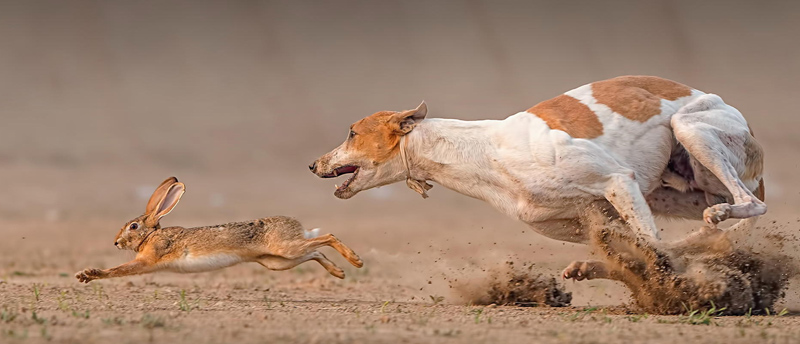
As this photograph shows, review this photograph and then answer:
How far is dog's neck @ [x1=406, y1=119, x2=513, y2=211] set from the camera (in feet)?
21.8

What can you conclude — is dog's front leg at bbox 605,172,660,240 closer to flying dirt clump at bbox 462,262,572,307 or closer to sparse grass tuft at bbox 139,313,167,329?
flying dirt clump at bbox 462,262,572,307

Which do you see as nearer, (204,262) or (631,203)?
(631,203)

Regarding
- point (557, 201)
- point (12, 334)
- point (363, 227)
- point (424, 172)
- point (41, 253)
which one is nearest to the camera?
point (12, 334)

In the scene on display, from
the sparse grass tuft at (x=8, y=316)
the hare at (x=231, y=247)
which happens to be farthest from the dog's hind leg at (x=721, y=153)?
the sparse grass tuft at (x=8, y=316)

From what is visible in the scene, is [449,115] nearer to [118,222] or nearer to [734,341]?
[118,222]

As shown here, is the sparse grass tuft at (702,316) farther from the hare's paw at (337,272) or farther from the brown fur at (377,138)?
the hare's paw at (337,272)

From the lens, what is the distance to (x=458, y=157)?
674 centimetres

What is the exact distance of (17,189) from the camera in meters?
19.7

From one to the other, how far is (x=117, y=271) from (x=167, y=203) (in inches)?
33.0

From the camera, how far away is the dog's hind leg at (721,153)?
6.34m

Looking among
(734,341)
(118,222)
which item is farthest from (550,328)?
(118,222)

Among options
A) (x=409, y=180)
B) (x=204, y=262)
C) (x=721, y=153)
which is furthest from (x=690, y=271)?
(x=204, y=262)

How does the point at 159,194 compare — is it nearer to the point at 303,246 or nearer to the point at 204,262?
the point at 204,262

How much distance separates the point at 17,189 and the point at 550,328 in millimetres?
17045
